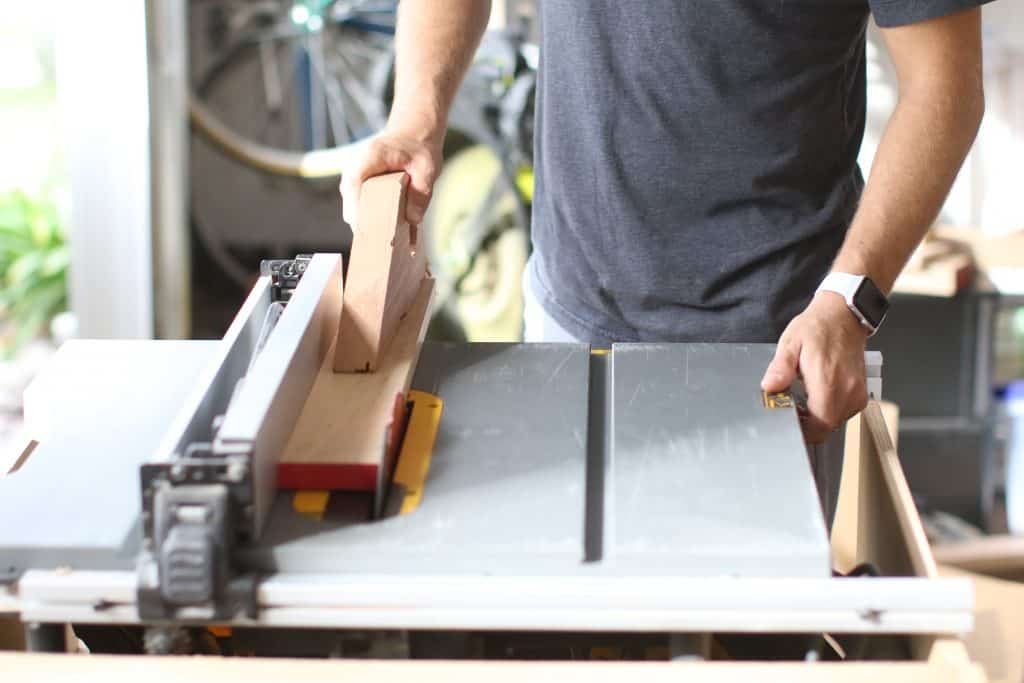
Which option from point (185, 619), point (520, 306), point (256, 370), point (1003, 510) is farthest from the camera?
point (520, 306)

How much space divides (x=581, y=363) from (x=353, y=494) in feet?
0.86

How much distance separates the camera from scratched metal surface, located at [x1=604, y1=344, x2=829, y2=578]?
83cm

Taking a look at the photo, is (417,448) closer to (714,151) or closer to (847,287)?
(847,287)

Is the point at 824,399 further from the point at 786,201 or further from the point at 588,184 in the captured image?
the point at 588,184

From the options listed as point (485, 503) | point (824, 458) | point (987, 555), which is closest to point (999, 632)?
point (987, 555)

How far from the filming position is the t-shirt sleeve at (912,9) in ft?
3.65

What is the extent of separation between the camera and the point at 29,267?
3.16 metres

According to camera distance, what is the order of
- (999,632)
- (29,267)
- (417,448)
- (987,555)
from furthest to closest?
(29,267)
(987,555)
(999,632)
(417,448)

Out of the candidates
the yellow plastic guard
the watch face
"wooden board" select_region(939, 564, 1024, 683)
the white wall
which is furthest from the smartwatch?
the white wall

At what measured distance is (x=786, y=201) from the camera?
1312 mm

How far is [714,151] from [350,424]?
0.56 meters

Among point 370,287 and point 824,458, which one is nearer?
point 370,287

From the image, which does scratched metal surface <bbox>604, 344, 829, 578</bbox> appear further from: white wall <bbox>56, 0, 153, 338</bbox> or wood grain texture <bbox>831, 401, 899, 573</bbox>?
white wall <bbox>56, 0, 153, 338</bbox>

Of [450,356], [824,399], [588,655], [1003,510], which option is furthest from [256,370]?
[1003,510]
